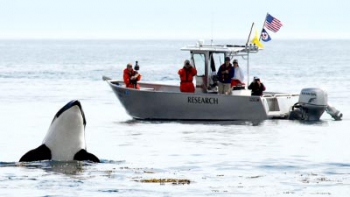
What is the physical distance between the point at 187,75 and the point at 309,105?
528 centimetres

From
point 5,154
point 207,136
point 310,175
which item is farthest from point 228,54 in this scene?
point 310,175

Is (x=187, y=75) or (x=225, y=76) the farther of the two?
(x=187, y=75)

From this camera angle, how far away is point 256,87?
4312 centimetres

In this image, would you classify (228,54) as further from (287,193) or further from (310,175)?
(287,193)

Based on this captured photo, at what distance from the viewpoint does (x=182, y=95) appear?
4303 cm

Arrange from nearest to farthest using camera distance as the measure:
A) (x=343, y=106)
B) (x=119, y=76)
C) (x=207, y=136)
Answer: (x=207, y=136), (x=343, y=106), (x=119, y=76)

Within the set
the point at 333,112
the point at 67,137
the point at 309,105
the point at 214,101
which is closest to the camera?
the point at 67,137

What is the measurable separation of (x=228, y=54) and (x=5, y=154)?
13059 millimetres

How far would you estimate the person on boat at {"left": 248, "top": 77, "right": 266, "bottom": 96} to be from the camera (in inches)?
1694

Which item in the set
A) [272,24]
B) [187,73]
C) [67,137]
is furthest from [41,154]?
[272,24]

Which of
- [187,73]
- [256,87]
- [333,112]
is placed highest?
[187,73]

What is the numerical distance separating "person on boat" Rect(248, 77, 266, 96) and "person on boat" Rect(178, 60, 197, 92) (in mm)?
2379

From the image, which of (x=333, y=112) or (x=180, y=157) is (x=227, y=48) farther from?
(x=180, y=157)

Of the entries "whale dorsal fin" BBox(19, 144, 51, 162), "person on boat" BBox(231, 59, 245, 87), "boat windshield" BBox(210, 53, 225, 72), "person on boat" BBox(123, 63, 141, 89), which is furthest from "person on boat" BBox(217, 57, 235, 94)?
"whale dorsal fin" BBox(19, 144, 51, 162)
